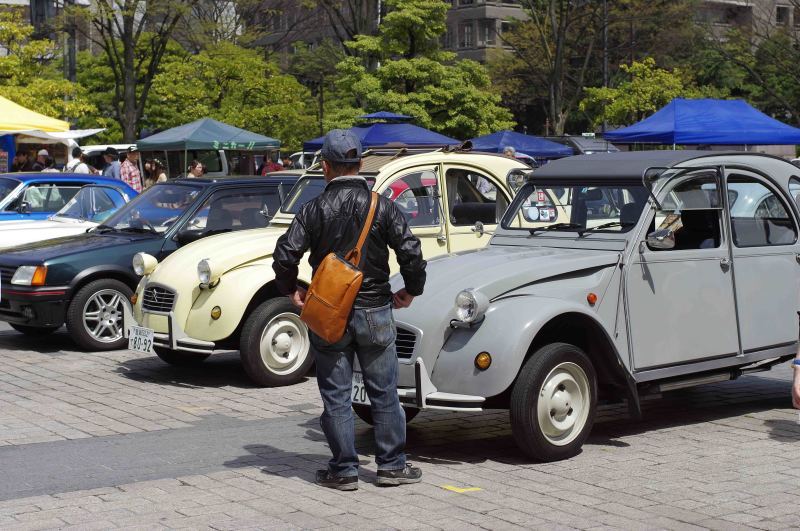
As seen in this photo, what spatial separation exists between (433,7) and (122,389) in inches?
1091

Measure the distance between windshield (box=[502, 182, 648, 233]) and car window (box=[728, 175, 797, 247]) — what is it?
2.75 feet

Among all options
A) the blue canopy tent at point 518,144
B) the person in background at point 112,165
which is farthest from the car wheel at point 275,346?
the blue canopy tent at point 518,144

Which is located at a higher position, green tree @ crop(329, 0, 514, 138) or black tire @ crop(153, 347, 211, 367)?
green tree @ crop(329, 0, 514, 138)

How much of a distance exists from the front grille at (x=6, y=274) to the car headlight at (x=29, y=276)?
7cm

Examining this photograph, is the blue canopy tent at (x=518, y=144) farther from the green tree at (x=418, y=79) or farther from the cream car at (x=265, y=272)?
the cream car at (x=265, y=272)

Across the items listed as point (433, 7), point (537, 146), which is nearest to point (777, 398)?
point (537, 146)

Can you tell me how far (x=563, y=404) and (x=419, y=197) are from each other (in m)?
4.02

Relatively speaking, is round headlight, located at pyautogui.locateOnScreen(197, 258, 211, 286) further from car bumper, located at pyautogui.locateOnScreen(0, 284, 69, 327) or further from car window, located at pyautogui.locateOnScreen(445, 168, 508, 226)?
car bumper, located at pyautogui.locateOnScreen(0, 284, 69, 327)

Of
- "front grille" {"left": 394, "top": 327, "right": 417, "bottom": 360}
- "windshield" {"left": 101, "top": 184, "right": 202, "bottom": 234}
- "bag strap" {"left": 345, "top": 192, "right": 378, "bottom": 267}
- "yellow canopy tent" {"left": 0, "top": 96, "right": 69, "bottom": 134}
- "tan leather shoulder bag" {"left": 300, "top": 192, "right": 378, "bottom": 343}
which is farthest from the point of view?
"yellow canopy tent" {"left": 0, "top": 96, "right": 69, "bottom": 134}

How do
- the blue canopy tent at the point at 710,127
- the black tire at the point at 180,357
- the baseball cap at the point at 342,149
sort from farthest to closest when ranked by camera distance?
1. the blue canopy tent at the point at 710,127
2. the black tire at the point at 180,357
3. the baseball cap at the point at 342,149

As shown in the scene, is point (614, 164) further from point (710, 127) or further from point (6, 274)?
point (710, 127)

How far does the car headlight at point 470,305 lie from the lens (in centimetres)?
673

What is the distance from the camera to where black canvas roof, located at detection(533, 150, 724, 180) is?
7770 mm

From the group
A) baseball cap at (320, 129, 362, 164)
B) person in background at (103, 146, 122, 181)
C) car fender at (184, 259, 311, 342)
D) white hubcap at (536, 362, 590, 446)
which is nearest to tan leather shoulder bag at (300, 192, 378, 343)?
baseball cap at (320, 129, 362, 164)
